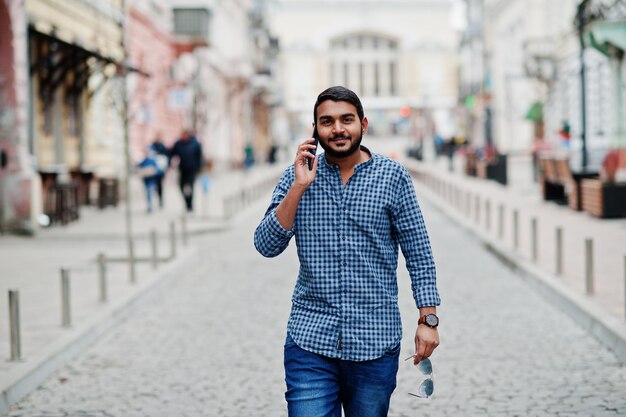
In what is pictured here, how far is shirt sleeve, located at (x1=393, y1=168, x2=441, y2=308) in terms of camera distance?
3773 mm

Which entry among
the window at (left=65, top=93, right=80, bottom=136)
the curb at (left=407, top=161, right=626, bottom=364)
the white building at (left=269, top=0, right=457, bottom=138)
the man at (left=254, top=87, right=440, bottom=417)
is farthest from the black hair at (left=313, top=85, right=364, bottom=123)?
the white building at (left=269, top=0, right=457, bottom=138)

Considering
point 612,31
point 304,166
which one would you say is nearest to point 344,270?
point 304,166

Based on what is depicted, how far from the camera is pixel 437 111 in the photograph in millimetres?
103688

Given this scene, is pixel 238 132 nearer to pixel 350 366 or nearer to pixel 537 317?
pixel 537 317

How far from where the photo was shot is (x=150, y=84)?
32938 millimetres

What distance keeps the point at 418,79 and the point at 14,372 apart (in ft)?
333

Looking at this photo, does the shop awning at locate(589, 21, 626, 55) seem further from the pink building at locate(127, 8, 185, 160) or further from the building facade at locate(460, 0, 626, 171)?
the pink building at locate(127, 8, 185, 160)

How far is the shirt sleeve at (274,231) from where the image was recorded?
12.2 feet

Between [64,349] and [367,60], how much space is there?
106 meters

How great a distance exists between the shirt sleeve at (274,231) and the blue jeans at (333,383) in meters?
0.32

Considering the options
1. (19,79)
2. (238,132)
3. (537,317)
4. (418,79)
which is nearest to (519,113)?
(238,132)

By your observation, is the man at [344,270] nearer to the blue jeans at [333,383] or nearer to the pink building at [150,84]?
the blue jeans at [333,383]

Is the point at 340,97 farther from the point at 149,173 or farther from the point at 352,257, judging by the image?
the point at 149,173

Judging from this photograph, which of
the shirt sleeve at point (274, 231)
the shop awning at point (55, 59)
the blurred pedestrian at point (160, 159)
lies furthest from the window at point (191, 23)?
the shirt sleeve at point (274, 231)
